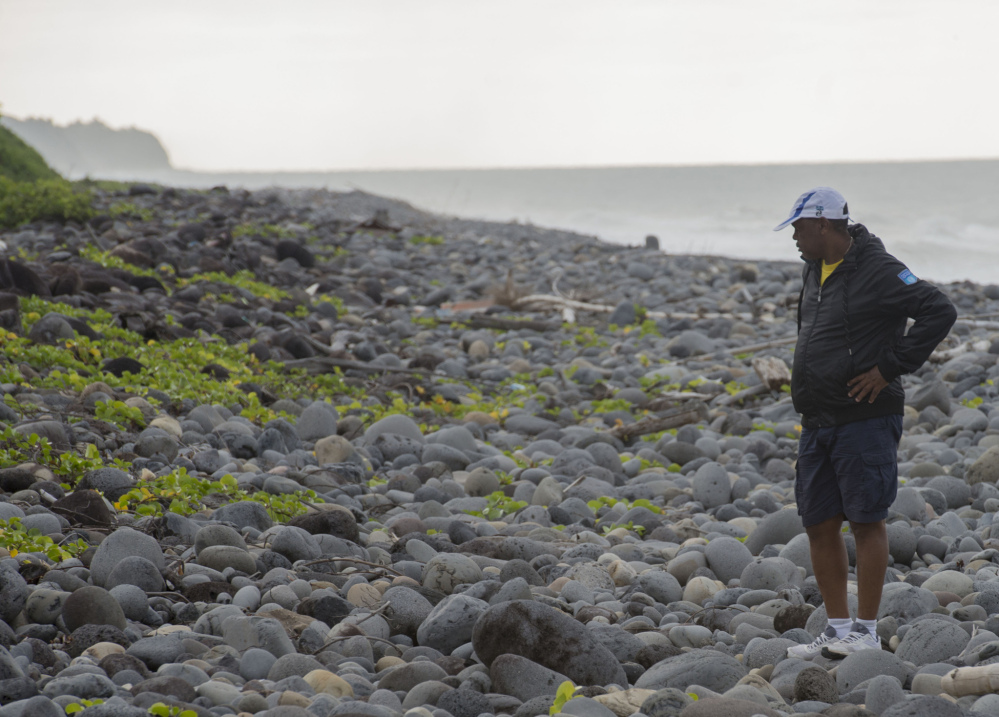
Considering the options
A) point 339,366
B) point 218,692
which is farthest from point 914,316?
point 339,366

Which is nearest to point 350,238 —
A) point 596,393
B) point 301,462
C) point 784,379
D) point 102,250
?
point 102,250

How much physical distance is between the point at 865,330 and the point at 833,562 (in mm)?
1036

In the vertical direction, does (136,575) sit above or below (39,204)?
below

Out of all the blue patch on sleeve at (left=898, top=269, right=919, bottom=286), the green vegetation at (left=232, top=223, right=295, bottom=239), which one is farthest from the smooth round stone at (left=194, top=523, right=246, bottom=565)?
the green vegetation at (left=232, top=223, right=295, bottom=239)

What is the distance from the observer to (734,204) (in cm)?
5644

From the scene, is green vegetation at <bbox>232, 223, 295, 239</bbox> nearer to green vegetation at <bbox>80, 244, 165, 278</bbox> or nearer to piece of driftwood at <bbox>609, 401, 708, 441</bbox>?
green vegetation at <bbox>80, 244, 165, 278</bbox>

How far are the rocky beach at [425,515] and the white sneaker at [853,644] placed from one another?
69 millimetres

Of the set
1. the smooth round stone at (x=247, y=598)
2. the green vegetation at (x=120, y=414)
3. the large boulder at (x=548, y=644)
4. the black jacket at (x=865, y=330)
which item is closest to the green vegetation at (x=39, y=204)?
the green vegetation at (x=120, y=414)

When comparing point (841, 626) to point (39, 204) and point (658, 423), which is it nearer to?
point (658, 423)

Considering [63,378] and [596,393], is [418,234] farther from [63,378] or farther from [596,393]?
[63,378]

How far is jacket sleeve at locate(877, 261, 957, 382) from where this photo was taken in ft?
11.0

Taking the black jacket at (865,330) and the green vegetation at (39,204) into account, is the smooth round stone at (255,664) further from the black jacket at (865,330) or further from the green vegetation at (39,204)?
the green vegetation at (39,204)

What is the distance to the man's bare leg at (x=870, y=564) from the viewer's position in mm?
3508

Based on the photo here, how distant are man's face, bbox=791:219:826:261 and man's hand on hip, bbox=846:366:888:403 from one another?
547 mm
